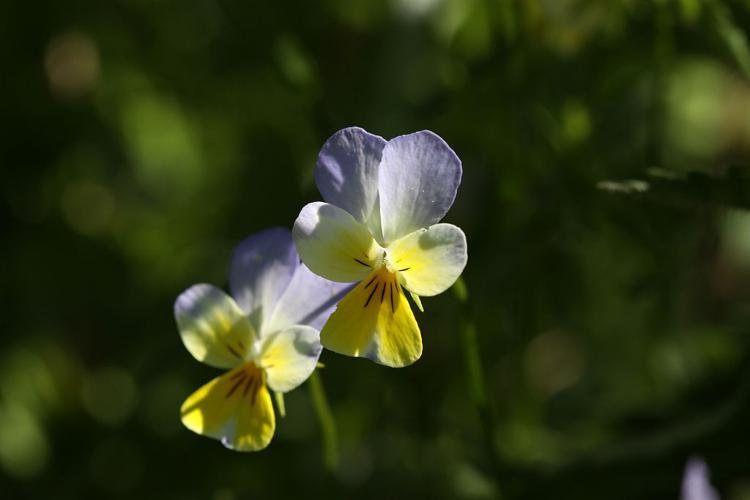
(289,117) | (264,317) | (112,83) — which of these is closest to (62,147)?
(112,83)

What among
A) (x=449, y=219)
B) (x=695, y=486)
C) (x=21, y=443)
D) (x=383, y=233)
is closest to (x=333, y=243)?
(x=383, y=233)

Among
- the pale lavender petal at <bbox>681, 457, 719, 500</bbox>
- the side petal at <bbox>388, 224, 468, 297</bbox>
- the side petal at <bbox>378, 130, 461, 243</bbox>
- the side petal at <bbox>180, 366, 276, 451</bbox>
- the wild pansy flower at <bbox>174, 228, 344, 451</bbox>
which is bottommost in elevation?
the pale lavender petal at <bbox>681, 457, 719, 500</bbox>

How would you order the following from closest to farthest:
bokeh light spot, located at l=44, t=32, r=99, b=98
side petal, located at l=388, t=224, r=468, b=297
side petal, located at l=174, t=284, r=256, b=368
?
side petal, located at l=388, t=224, r=468, b=297 → side petal, located at l=174, t=284, r=256, b=368 → bokeh light spot, located at l=44, t=32, r=99, b=98

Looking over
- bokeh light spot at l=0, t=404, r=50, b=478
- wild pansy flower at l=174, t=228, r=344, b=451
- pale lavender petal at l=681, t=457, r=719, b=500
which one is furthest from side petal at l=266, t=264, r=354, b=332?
bokeh light spot at l=0, t=404, r=50, b=478

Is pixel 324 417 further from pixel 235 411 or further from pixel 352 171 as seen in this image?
pixel 352 171

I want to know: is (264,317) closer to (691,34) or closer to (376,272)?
(376,272)

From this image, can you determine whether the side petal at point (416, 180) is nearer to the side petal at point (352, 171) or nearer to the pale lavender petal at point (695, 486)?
the side petal at point (352, 171)

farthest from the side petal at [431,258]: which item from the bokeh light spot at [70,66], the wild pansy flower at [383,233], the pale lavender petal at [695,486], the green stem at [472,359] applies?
the bokeh light spot at [70,66]

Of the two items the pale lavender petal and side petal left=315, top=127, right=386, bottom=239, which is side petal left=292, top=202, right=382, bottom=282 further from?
the pale lavender petal
